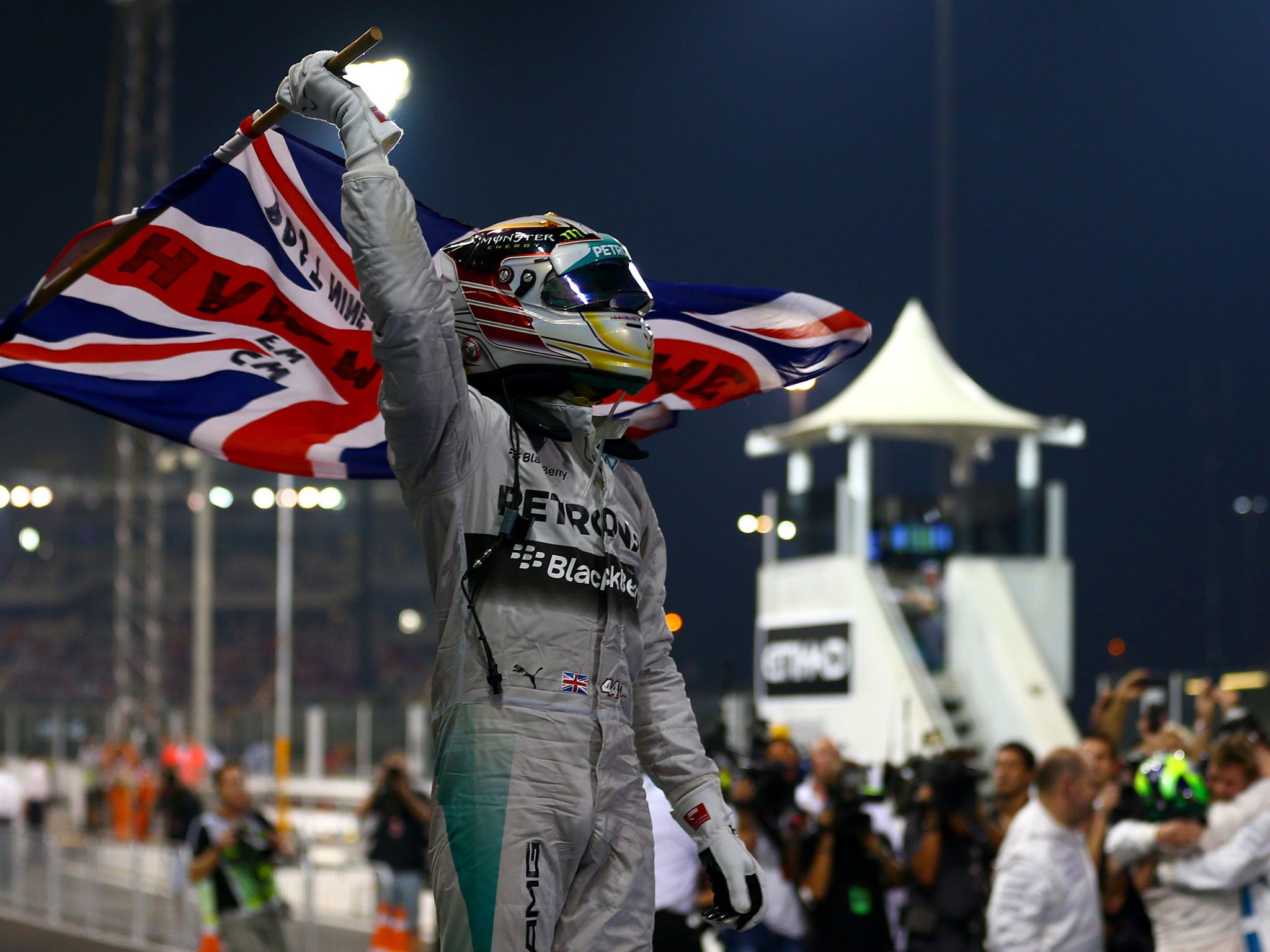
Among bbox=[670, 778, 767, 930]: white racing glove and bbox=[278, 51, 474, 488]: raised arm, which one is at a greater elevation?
bbox=[278, 51, 474, 488]: raised arm

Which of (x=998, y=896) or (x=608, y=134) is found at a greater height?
(x=608, y=134)

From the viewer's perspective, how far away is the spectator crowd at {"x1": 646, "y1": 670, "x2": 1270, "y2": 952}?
541 cm

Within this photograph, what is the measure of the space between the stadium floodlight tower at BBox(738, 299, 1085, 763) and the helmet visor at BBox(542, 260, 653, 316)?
14.2 m

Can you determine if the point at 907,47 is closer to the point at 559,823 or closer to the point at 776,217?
the point at 776,217

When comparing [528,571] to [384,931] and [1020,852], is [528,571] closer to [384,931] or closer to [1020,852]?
[1020,852]

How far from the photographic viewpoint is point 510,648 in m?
2.93

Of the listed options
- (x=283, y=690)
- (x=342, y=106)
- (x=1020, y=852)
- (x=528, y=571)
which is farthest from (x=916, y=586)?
(x=342, y=106)

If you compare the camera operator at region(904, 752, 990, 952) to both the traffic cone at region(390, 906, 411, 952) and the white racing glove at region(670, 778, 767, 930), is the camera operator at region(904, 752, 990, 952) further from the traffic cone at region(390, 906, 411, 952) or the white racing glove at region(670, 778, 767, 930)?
the traffic cone at region(390, 906, 411, 952)

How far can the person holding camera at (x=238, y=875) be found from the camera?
27.9 feet

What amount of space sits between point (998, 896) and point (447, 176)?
15.3 metres

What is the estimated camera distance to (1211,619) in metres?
25.4

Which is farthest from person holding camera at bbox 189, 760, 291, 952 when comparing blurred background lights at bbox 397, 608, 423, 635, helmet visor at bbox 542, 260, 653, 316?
blurred background lights at bbox 397, 608, 423, 635

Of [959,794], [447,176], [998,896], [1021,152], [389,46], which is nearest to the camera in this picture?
[998,896]

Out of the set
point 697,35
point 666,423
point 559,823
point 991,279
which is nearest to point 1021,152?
point 991,279
